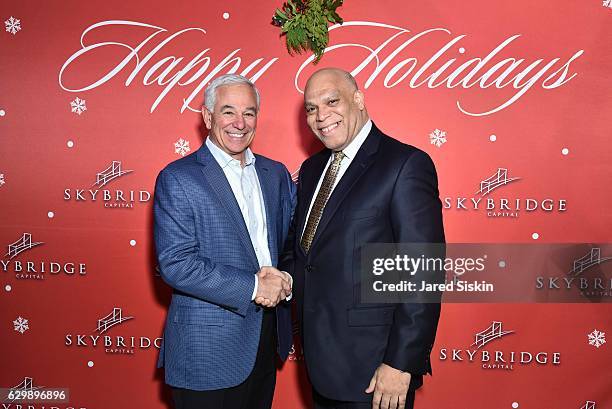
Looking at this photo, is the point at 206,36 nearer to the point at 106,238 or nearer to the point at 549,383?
the point at 106,238

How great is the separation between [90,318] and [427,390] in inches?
74.6

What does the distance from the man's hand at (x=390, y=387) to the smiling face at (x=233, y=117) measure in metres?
1.01

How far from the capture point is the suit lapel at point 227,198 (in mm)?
1954

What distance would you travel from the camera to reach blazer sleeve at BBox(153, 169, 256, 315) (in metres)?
1.86

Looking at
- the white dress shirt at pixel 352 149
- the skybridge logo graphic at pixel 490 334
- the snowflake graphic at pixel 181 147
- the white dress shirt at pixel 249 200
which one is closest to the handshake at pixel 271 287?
the white dress shirt at pixel 249 200

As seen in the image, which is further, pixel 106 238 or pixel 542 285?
pixel 106 238

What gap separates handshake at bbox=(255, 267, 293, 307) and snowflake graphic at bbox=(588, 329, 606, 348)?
68.4 inches

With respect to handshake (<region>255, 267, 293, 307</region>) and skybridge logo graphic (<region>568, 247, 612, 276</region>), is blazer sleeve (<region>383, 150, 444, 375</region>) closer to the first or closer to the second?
handshake (<region>255, 267, 293, 307</region>)

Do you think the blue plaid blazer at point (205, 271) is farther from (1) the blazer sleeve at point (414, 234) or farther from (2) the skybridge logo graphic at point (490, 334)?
(2) the skybridge logo graphic at point (490, 334)

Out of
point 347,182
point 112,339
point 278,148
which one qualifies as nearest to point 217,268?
point 347,182

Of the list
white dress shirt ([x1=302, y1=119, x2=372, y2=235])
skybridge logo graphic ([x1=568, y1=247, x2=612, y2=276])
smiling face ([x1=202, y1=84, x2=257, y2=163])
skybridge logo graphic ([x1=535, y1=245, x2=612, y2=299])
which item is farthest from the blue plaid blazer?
skybridge logo graphic ([x1=568, y1=247, x2=612, y2=276])

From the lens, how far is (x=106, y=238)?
2855 millimetres

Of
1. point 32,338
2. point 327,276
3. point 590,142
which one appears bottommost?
point 32,338

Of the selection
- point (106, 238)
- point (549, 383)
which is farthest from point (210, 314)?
point (549, 383)
